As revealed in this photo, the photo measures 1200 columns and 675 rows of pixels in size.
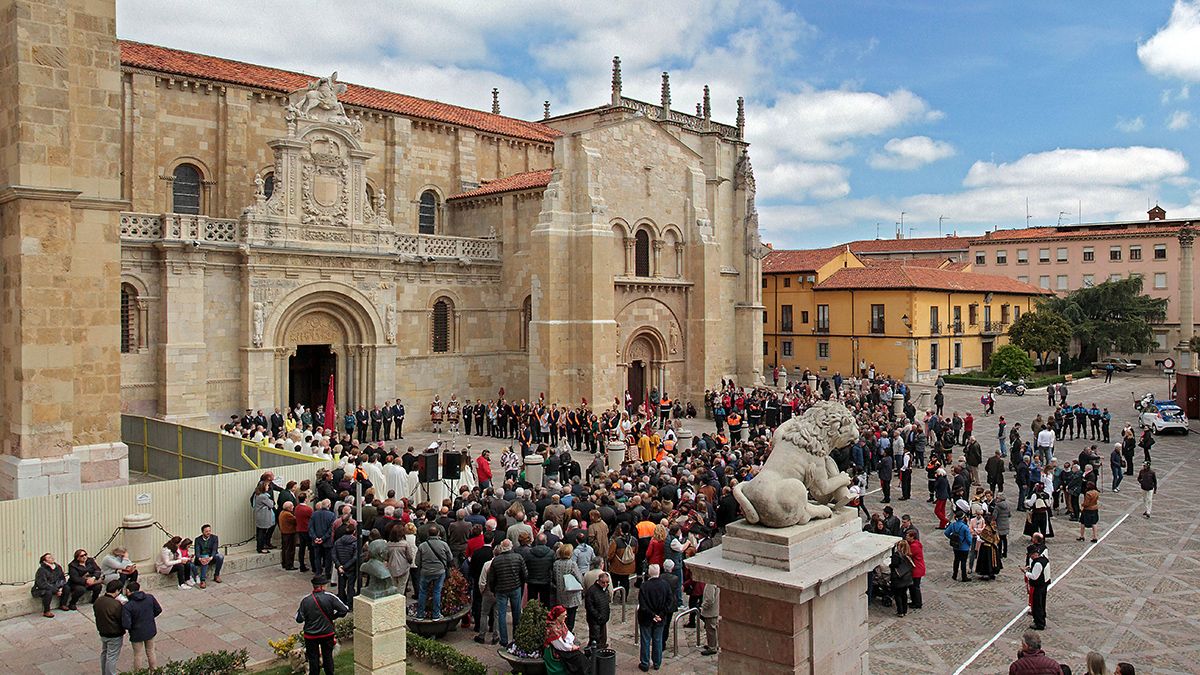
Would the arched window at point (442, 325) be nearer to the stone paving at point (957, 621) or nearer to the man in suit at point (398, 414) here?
the man in suit at point (398, 414)

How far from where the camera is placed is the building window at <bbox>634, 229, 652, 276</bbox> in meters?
35.8

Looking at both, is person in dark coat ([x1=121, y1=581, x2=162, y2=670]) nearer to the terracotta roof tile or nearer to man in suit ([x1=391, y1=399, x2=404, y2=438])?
man in suit ([x1=391, y1=399, x2=404, y2=438])

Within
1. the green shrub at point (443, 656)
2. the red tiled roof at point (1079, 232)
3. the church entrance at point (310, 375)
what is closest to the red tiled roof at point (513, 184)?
the church entrance at point (310, 375)

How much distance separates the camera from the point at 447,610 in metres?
12.2

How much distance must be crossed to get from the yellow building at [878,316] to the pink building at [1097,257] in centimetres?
1262

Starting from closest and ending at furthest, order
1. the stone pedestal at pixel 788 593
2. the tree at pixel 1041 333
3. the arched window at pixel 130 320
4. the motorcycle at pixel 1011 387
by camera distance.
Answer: the stone pedestal at pixel 788 593 < the arched window at pixel 130 320 < the motorcycle at pixel 1011 387 < the tree at pixel 1041 333

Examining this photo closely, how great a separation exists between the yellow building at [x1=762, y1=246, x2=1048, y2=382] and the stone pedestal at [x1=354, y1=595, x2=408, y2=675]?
1746 inches

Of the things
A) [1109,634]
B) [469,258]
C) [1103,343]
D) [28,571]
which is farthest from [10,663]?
[1103,343]

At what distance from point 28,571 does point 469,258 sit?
20581 mm

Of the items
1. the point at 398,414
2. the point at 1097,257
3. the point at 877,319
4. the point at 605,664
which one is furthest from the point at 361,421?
the point at 1097,257

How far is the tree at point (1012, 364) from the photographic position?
47.5 meters

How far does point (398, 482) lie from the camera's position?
1817cm

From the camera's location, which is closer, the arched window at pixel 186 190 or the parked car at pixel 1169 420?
the arched window at pixel 186 190

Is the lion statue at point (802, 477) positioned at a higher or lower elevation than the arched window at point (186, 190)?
lower
